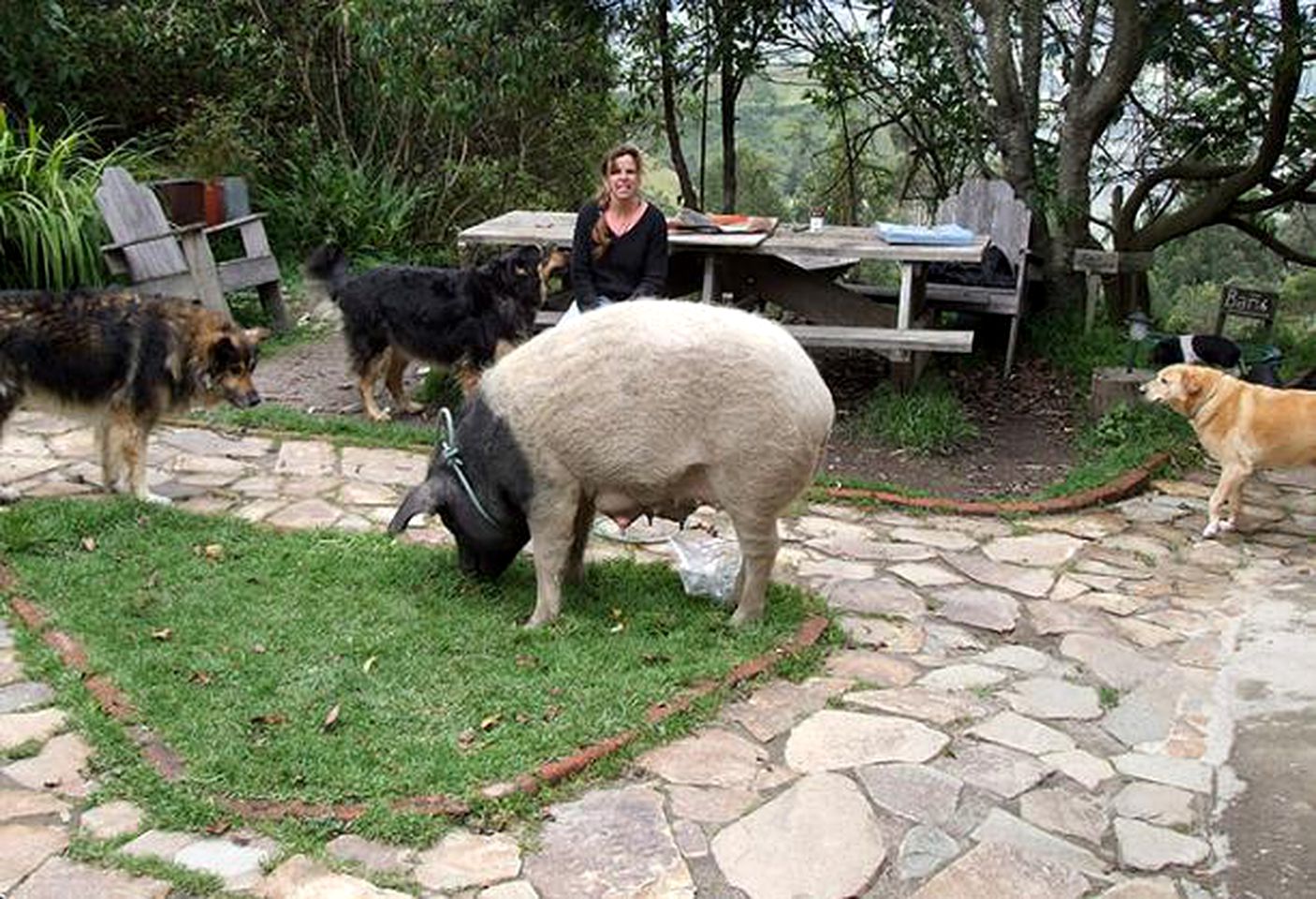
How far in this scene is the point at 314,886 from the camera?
3164 millimetres

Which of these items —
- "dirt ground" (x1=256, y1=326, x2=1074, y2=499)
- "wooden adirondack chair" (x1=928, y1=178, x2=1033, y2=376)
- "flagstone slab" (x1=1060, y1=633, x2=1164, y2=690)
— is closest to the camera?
"flagstone slab" (x1=1060, y1=633, x2=1164, y2=690)

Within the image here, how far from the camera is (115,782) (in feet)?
11.9

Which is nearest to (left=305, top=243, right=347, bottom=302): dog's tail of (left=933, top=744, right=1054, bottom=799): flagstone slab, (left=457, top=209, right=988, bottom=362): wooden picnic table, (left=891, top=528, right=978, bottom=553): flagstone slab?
(left=457, top=209, right=988, bottom=362): wooden picnic table

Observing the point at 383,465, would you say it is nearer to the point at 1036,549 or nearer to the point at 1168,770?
the point at 1036,549

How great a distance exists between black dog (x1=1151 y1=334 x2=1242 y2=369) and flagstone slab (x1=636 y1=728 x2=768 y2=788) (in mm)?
5609

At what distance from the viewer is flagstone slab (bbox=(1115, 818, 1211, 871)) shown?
3.44 m

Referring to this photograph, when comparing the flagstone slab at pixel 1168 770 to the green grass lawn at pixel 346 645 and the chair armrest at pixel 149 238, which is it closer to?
the green grass lawn at pixel 346 645

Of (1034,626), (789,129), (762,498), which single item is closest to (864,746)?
(762,498)

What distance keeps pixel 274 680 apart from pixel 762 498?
185 centimetres

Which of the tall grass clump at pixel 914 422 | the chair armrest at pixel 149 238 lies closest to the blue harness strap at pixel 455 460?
the tall grass clump at pixel 914 422

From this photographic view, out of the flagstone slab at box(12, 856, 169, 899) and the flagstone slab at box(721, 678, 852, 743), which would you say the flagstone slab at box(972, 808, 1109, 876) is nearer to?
the flagstone slab at box(721, 678, 852, 743)

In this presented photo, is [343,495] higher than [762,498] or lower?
lower

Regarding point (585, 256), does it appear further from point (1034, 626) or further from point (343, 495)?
point (1034, 626)

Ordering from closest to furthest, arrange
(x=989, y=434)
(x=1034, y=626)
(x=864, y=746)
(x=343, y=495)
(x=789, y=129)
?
(x=864, y=746)
(x=1034, y=626)
(x=343, y=495)
(x=989, y=434)
(x=789, y=129)
